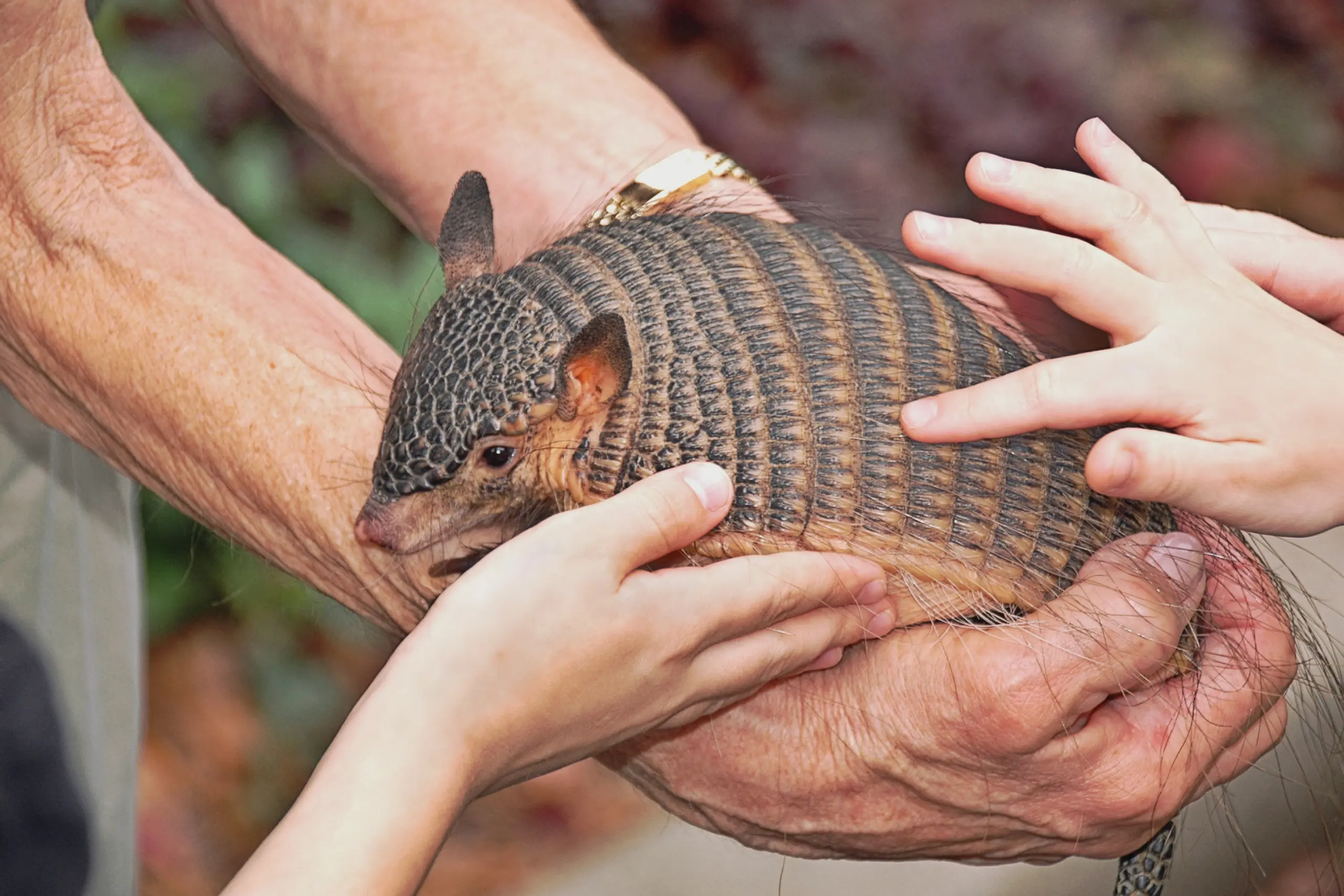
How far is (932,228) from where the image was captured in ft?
4.10

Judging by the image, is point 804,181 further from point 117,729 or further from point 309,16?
point 117,729

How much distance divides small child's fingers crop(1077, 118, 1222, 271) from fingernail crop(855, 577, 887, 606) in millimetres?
463

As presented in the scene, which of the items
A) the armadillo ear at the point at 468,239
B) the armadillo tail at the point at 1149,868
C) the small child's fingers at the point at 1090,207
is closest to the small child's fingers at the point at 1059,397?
the small child's fingers at the point at 1090,207

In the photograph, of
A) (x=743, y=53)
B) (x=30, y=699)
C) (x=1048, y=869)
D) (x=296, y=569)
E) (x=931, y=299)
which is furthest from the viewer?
(x=1048, y=869)

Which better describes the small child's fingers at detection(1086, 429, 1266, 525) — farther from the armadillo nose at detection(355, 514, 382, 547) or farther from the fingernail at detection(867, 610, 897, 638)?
the armadillo nose at detection(355, 514, 382, 547)

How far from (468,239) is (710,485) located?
0.41 m

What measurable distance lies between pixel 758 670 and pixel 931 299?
43 cm

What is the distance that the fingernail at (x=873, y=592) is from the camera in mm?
1336

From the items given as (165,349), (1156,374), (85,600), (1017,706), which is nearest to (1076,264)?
(1156,374)

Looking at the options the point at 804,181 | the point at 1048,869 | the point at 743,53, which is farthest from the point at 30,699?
the point at 1048,869

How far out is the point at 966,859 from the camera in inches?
67.8

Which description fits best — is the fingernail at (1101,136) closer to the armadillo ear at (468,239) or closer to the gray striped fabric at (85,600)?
the armadillo ear at (468,239)

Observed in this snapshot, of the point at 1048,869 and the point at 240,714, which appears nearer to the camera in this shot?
the point at 1048,869

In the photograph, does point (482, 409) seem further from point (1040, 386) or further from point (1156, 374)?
point (1156, 374)
